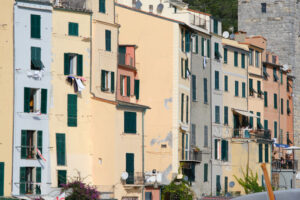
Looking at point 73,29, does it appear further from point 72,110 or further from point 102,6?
point 72,110

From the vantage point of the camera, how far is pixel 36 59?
54.3 m

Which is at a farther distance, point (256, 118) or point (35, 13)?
point (256, 118)

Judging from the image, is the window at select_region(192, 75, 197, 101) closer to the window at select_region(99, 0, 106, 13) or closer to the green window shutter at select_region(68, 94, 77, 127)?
the window at select_region(99, 0, 106, 13)

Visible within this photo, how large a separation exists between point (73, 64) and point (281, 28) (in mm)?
43559

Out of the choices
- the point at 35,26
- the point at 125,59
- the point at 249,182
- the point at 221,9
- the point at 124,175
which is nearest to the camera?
the point at 35,26

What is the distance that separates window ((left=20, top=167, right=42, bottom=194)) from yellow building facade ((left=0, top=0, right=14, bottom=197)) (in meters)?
0.89

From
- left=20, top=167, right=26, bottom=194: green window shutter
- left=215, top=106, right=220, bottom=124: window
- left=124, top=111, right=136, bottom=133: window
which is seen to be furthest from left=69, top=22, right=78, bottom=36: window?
left=215, top=106, right=220, bottom=124: window

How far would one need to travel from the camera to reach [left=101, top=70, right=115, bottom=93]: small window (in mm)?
58781

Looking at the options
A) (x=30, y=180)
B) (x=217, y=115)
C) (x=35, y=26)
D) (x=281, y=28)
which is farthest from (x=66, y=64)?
(x=281, y=28)

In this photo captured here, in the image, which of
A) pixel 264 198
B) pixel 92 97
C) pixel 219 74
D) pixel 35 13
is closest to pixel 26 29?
pixel 35 13

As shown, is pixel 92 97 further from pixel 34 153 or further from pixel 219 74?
pixel 219 74

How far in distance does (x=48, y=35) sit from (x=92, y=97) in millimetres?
5230

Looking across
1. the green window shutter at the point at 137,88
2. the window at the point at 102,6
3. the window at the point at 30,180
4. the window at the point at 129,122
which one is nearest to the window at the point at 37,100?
the window at the point at 30,180

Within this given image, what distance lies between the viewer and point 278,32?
94750 mm
